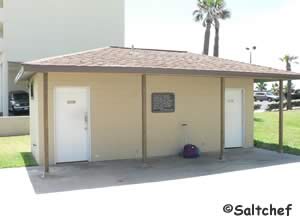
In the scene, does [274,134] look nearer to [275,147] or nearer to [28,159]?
[275,147]

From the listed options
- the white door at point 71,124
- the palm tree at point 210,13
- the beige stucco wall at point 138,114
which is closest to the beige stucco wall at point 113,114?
the beige stucco wall at point 138,114

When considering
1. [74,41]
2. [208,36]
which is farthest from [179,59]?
[208,36]

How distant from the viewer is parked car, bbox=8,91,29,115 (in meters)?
23.8

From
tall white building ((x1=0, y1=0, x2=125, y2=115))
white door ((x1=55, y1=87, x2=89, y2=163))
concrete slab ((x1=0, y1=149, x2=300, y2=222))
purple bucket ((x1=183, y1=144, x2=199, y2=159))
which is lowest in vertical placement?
concrete slab ((x1=0, y1=149, x2=300, y2=222))

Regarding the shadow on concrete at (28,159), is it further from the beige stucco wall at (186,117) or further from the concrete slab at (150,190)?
the beige stucco wall at (186,117)

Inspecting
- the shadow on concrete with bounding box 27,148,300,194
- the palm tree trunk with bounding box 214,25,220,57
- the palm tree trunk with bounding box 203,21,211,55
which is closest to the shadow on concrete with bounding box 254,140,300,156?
the shadow on concrete with bounding box 27,148,300,194

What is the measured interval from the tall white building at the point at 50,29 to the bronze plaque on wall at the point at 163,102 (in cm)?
1611

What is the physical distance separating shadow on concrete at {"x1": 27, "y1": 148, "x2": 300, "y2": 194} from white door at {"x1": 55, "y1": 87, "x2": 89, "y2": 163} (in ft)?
1.69

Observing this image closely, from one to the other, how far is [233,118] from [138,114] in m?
4.02

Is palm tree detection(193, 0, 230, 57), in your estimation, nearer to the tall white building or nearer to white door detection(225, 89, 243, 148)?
the tall white building

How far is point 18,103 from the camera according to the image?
24.0 metres

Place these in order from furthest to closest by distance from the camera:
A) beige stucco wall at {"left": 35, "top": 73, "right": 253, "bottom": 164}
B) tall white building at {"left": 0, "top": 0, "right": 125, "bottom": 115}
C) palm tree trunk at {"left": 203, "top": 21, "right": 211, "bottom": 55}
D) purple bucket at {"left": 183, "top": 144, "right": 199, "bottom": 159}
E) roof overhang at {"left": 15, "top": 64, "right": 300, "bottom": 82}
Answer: palm tree trunk at {"left": 203, "top": 21, "right": 211, "bottom": 55}, tall white building at {"left": 0, "top": 0, "right": 125, "bottom": 115}, purple bucket at {"left": 183, "top": 144, "right": 199, "bottom": 159}, beige stucco wall at {"left": 35, "top": 73, "right": 253, "bottom": 164}, roof overhang at {"left": 15, "top": 64, "right": 300, "bottom": 82}

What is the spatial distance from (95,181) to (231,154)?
577cm

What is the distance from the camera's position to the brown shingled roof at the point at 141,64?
374 inches
